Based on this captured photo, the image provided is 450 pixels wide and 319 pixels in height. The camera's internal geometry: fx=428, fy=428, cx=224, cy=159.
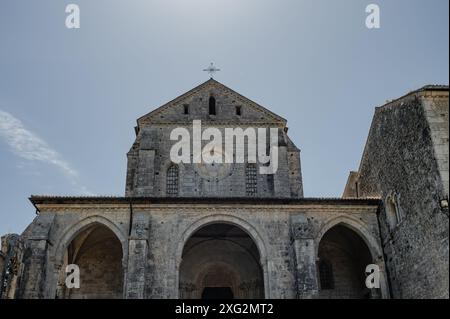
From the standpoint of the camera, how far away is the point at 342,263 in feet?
66.8

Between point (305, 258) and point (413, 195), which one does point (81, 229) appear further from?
point (413, 195)

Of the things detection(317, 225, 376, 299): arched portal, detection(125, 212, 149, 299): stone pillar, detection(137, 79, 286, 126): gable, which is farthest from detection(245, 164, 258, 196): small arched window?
detection(125, 212, 149, 299): stone pillar

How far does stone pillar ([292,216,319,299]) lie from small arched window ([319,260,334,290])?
394 centimetres

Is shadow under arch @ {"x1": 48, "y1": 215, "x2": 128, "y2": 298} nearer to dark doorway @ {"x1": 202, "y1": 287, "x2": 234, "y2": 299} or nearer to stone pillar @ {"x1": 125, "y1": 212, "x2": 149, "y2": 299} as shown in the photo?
stone pillar @ {"x1": 125, "y1": 212, "x2": 149, "y2": 299}

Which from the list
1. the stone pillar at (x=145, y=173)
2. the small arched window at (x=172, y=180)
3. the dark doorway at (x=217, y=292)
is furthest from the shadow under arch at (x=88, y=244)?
the dark doorway at (x=217, y=292)

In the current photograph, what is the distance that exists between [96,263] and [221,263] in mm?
5799

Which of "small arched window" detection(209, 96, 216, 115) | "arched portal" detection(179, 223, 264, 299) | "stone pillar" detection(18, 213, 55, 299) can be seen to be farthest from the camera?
"small arched window" detection(209, 96, 216, 115)

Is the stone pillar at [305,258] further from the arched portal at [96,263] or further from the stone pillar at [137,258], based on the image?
the arched portal at [96,263]

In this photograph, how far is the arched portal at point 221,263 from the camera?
1917 cm

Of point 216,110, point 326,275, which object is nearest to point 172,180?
point 216,110

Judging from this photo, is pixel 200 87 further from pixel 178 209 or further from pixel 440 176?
pixel 440 176

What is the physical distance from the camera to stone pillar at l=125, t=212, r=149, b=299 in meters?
15.5

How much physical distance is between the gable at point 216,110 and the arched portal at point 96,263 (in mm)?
6446
